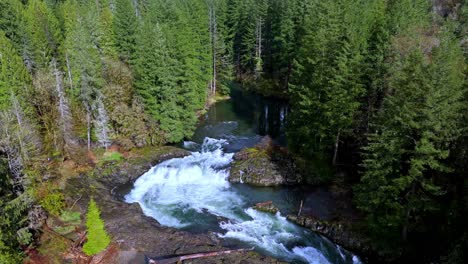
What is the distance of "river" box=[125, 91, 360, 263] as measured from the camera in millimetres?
22792

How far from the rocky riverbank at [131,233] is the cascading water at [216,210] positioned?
4.72 ft

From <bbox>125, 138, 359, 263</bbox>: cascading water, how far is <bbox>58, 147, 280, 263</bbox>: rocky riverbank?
4.72 ft

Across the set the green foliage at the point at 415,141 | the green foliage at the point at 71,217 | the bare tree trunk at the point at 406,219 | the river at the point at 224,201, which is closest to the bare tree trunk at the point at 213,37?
the river at the point at 224,201

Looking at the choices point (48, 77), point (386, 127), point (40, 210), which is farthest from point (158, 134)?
point (386, 127)

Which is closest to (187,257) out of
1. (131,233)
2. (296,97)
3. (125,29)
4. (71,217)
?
(131,233)

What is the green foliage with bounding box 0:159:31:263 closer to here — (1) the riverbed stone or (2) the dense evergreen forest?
(2) the dense evergreen forest

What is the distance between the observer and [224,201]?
2833 cm

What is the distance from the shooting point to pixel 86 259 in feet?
66.2

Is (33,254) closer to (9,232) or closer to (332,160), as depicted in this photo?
(9,232)

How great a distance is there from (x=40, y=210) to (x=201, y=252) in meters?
10.8

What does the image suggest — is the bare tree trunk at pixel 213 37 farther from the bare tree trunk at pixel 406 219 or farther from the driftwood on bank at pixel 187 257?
the bare tree trunk at pixel 406 219

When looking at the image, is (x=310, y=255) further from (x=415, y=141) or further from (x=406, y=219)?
(x=415, y=141)

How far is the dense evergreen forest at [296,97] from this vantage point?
1898 centimetres

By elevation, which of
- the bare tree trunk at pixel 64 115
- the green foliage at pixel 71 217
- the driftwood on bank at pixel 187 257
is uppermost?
the bare tree trunk at pixel 64 115
